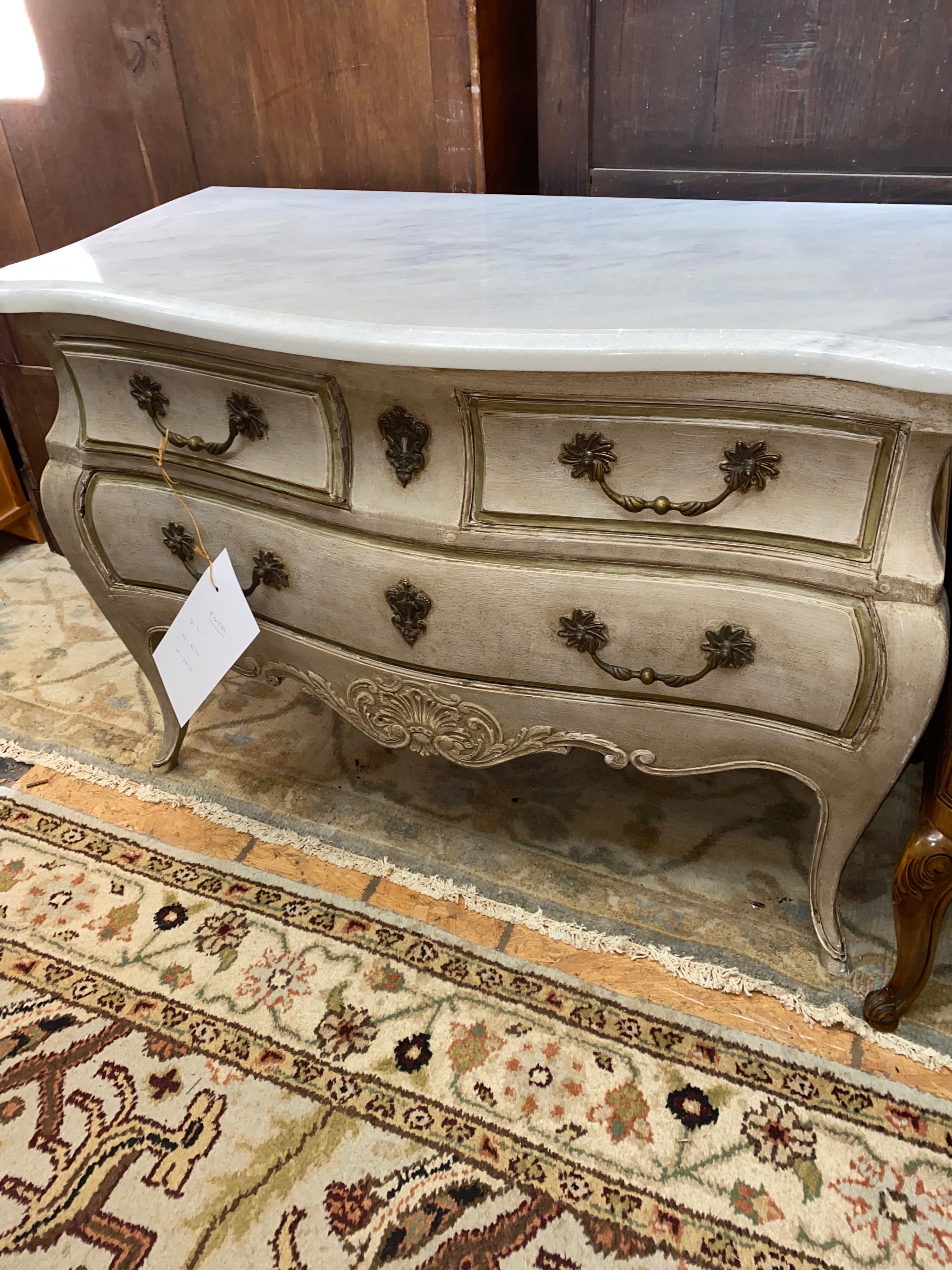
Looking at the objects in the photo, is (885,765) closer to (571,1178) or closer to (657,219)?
(571,1178)

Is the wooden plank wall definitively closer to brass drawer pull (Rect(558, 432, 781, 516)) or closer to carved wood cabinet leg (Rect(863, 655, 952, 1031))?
brass drawer pull (Rect(558, 432, 781, 516))

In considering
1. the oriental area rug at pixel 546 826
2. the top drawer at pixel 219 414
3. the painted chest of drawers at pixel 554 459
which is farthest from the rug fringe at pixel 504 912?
the top drawer at pixel 219 414

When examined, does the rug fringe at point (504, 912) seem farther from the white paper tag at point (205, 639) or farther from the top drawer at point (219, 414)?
the top drawer at point (219, 414)

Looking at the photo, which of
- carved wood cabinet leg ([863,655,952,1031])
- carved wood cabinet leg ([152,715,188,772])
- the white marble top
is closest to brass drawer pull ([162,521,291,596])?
the white marble top

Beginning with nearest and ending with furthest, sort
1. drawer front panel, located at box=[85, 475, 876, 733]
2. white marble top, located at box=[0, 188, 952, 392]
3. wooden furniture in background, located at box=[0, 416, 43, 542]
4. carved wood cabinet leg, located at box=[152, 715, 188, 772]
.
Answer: white marble top, located at box=[0, 188, 952, 392] < drawer front panel, located at box=[85, 475, 876, 733] < carved wood cabinet leg, located at box=[152, 715, 188, 772] < wooden furniture in background, located at box=[0, 416, 43, 542]

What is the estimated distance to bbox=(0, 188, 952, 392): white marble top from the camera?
0.68 meters

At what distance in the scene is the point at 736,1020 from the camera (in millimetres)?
1027

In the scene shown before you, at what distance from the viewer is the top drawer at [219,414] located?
0.90 m

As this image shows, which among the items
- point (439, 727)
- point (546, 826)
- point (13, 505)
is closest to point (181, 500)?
point (439, 727)

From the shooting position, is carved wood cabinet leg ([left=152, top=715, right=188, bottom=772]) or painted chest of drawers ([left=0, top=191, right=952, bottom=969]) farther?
carved wood cabinet leg ([left=152, top=715, right=188, bottom=772])

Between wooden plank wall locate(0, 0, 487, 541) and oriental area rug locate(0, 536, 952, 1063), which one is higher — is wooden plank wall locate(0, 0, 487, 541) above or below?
above

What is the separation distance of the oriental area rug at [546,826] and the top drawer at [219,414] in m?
0.58

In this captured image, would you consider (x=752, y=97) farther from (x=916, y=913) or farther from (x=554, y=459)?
(x=916, y=913)

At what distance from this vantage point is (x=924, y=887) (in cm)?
88
